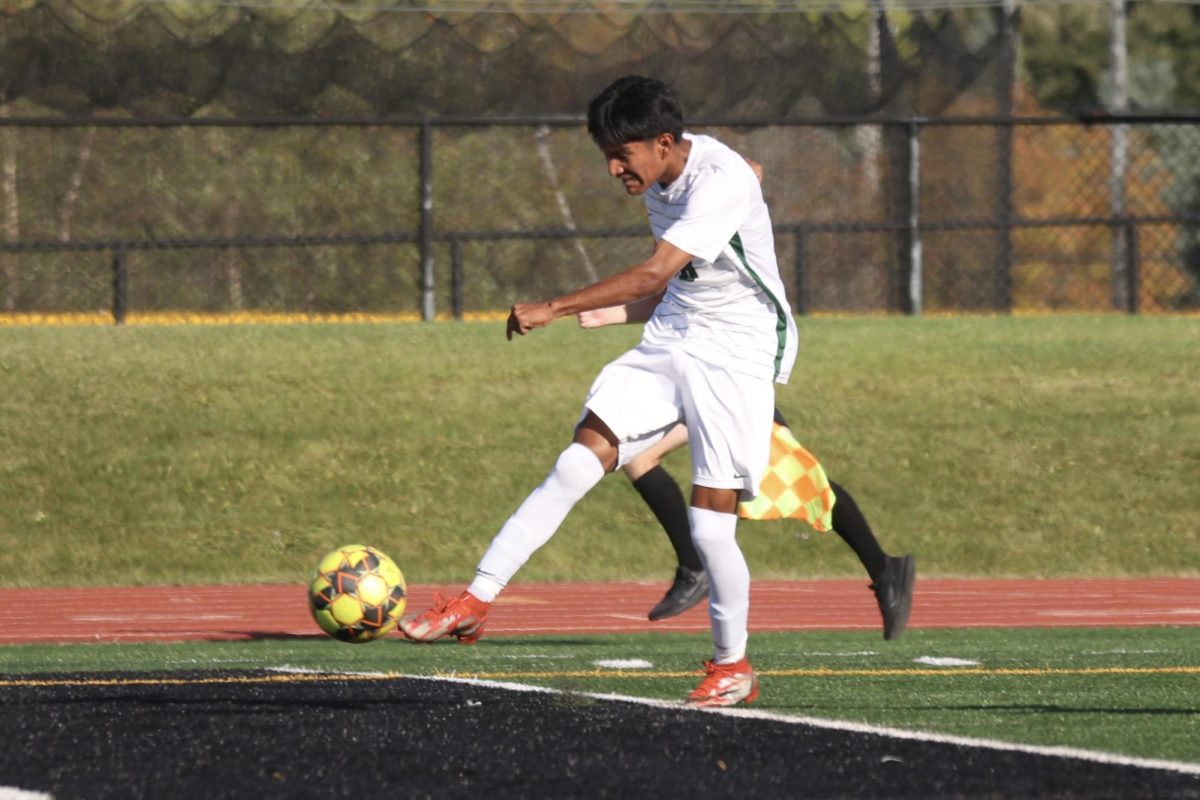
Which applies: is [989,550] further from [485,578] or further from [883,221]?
[485,578]

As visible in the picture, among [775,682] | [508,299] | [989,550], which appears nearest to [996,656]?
[775,682]

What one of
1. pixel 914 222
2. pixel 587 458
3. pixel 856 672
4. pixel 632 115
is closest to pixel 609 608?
pixel 856 672

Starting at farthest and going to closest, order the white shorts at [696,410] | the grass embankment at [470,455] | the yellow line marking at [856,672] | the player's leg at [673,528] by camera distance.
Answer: the grass embankment at [470,455]
the player's leg at [673,528]
the yellow line marking at [856,672]
the white shorts at [696,410]

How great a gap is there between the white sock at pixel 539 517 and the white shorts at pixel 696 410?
155 millimetres

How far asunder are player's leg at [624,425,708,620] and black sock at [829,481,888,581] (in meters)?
0.64

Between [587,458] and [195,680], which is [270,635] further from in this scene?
[587,458]

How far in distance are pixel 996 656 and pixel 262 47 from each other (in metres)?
12.2

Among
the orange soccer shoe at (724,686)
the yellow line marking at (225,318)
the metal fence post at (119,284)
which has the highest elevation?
the metal fence post at (119,284)

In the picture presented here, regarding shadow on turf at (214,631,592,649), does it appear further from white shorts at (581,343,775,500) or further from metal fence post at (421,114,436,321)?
metal fence post at (421,114,436,321)

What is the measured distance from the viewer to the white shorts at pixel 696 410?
676 centimetres

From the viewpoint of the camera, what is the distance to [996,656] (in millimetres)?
8789

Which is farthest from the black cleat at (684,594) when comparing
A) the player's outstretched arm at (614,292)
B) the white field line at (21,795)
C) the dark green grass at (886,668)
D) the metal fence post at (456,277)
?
the metal fence post at (456,277)

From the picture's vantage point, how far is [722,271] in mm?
6945

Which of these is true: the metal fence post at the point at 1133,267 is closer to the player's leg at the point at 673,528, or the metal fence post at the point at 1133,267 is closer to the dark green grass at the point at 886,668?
the dark green grass at the point at 886,668
